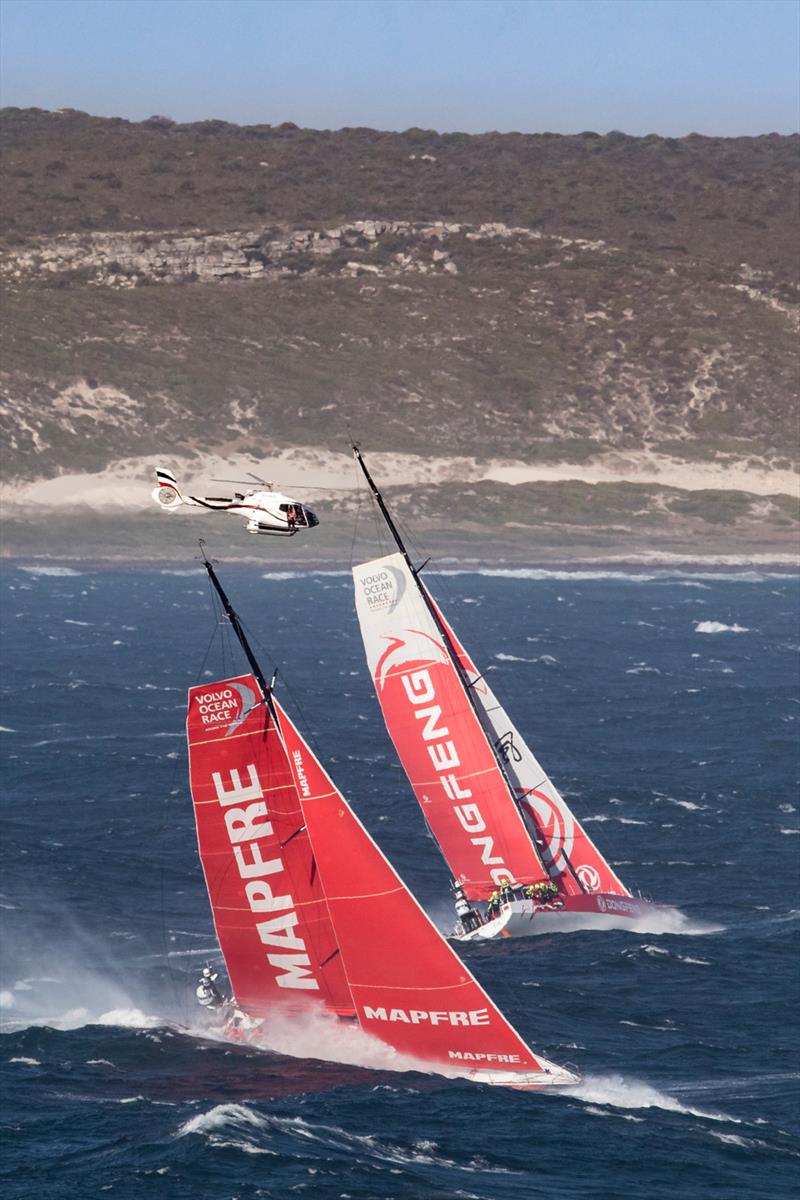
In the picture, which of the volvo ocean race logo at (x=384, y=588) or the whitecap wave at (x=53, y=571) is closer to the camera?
the volvo ocean race logo at (x=384, y=588)

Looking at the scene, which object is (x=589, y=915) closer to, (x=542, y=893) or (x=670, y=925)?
(x=542, y=893)

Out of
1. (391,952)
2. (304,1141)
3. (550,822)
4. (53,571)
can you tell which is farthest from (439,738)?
(53,571)

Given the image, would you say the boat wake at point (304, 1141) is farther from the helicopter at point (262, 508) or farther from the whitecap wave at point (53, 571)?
the whitecap wave at point (53, 571)

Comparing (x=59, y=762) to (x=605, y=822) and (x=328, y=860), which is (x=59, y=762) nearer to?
(x=605, y=822)

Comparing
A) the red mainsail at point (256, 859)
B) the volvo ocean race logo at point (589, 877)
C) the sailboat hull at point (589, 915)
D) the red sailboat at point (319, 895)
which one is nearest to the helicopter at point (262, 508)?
the red sailboat at point (319, 895)

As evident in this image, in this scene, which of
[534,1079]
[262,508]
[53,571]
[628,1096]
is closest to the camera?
[628,1096]

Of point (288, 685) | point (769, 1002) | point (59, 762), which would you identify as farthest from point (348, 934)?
point (288, 685)

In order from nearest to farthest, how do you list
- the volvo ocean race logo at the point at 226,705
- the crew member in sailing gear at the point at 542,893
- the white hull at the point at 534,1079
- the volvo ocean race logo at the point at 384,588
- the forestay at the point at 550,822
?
1. the white hull at the point at 534,1079
2. the volvo ocean race logo at the point at 226,705
3. the volvo ocean race logo at the point at 384,588
4. the crew member in sailing gear at the point at 542,893
5. the forestay at the point at 550,822
